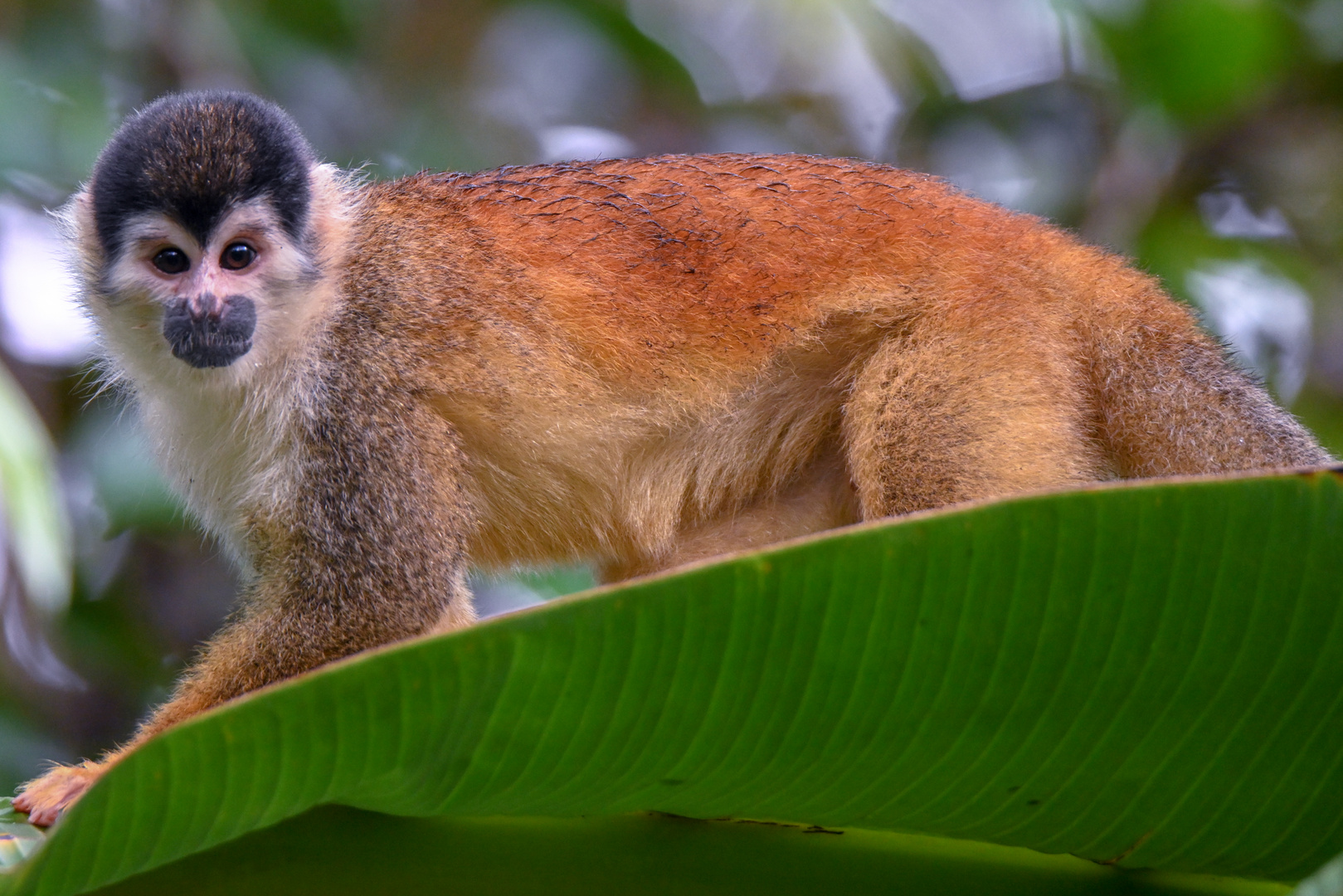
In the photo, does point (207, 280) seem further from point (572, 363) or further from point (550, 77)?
point (550, 77)

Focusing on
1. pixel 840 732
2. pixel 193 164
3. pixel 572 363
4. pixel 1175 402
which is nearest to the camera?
pixel 840 732

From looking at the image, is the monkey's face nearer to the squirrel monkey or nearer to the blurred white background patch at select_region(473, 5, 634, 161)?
the squirrel monkey

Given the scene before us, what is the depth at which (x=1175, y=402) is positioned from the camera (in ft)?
8.54

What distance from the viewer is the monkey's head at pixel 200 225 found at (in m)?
2.51

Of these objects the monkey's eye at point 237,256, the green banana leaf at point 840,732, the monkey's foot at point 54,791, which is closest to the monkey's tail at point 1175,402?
the green banana leaf at point 840,732

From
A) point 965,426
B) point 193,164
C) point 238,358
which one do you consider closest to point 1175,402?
point 965,426

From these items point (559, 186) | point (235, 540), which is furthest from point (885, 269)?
point (235, 540)

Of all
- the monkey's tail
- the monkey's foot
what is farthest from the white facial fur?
the monkey's tail

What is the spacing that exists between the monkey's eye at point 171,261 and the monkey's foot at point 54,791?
1.07 m

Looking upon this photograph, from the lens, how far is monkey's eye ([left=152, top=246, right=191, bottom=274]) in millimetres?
2586

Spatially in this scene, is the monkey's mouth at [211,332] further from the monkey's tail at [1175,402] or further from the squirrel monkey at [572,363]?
the monkey's tail at [1175,402]

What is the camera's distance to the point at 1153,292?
287 centimetres

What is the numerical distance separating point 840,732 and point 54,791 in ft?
5.40

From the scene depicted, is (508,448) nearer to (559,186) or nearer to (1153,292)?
(559,186)
